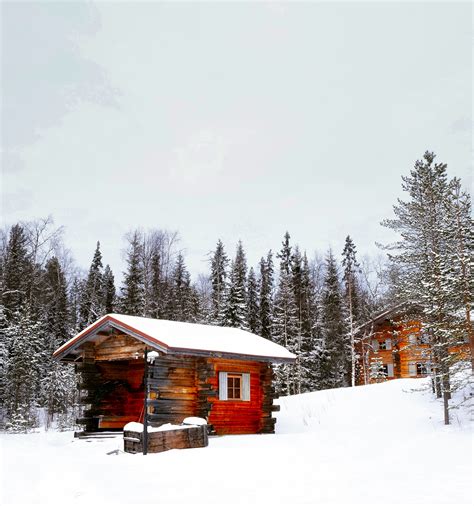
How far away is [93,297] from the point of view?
157 feet


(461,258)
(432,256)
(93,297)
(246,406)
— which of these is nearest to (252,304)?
(93,297)

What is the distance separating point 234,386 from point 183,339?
142 inches

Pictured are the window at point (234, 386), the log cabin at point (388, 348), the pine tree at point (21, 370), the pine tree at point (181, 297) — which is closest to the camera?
the window at point (234, 386)

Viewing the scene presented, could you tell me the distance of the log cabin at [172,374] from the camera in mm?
17906

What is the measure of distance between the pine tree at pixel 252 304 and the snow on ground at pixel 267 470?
1153 inches

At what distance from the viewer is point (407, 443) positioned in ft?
52.3

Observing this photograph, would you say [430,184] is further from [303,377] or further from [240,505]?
[303,377]

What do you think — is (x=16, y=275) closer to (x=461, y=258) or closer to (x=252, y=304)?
(x=252, y=304)

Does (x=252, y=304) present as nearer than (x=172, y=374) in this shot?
No

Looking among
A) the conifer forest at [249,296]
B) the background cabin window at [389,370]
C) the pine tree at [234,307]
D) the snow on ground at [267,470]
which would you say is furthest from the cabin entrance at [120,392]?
the background cabin window at [389,370]

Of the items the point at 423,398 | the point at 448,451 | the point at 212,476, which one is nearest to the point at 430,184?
the point at 423,398

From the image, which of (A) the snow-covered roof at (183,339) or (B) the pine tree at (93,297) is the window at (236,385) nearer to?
(A) the snow-covered roof at (183,339)

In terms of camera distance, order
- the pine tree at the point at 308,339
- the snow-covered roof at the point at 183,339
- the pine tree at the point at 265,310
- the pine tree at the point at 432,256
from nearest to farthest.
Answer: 1. the snow-covered roof at the point at 183,339
2. the pine tree at the point at 432,256
3. the pine tree at the point at 308,339
4. the pine tree at the point at 265,310

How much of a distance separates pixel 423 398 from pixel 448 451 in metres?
12.4
